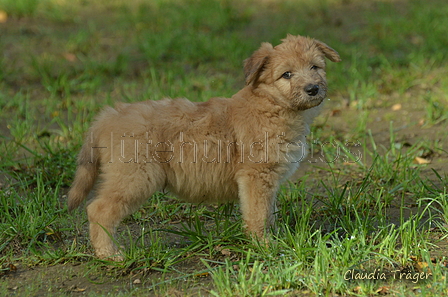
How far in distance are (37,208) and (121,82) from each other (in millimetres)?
2905

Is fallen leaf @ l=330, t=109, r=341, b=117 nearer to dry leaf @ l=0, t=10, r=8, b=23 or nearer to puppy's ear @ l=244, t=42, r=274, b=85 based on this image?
puppy's ear @ l=244, t=42, r=274, b=85

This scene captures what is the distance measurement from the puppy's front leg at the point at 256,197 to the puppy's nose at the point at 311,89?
0.59 meters

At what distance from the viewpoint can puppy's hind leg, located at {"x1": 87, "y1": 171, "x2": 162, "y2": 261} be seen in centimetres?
362

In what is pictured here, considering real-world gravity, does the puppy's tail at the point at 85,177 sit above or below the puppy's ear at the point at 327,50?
below

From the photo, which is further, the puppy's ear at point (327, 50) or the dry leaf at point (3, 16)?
the dry leaf at point (3, 16)

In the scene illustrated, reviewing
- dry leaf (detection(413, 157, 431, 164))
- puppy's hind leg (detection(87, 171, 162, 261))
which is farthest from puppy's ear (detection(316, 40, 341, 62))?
dry leaf (detection(413, 157, 431, 164))

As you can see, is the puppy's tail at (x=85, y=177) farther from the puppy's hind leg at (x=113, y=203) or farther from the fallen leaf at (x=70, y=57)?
the fallen leaf at (x=70, y=57)

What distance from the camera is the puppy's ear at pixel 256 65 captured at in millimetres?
3812

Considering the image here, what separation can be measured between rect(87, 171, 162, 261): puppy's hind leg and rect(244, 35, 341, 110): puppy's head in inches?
38.8

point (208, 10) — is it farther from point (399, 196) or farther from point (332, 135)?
point (399, 196)

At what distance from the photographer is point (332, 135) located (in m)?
5.75

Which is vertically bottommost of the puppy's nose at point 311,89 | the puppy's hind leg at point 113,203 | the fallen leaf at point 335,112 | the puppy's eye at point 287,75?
the puppy's hind leg at point 113,203

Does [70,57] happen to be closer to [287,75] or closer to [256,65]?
[256,65]

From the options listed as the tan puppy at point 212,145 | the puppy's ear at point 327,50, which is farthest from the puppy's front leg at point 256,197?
the puppy's ear at point 327,50
